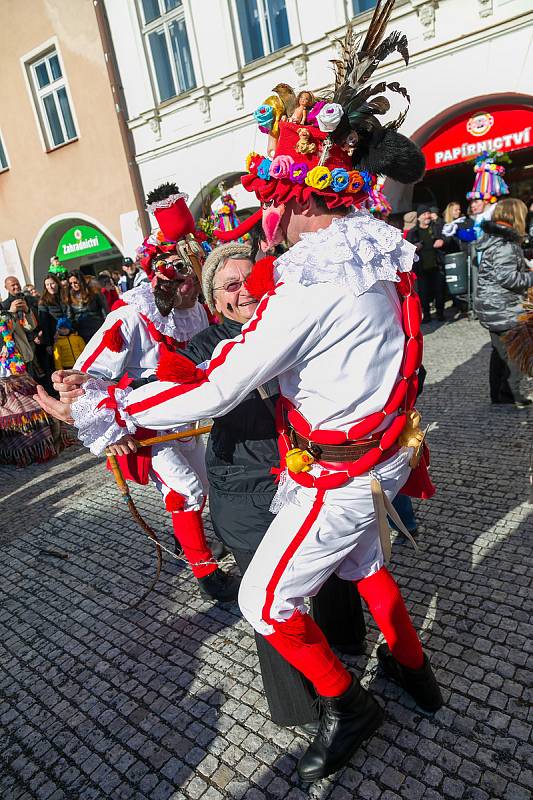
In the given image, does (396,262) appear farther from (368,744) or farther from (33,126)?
(33,126)

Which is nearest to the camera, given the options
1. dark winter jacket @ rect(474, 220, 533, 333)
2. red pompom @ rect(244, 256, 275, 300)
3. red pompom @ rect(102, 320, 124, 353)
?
red pompom @ rect(244, 256, 275, 300)

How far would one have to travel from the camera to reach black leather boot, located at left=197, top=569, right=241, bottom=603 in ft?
9.13

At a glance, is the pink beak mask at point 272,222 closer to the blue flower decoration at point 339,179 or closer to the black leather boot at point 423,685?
the blue flower decoration at point 339,179

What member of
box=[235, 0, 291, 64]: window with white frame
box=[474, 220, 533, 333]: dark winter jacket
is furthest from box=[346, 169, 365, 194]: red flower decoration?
box=[235, 0, 291, 64]: window with white frame

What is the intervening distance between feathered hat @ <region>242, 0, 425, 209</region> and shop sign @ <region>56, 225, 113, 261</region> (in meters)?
12.3

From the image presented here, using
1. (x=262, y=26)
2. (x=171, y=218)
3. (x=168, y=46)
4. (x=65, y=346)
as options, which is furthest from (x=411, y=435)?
(x=168, y=46)

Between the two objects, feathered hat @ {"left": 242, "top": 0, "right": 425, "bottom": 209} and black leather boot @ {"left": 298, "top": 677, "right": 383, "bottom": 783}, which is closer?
feathered hat @ {"left": 242, "top": 0, "right": 425, "bottom": 209}

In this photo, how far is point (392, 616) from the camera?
1.86m

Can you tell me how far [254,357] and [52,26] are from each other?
14.3 metres

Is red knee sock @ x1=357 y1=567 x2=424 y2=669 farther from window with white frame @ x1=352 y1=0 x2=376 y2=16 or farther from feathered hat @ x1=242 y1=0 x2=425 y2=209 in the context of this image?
window with white frame @ x1=352 y1=0 x2=376 y2=16

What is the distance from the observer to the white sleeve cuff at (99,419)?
1.66 metres

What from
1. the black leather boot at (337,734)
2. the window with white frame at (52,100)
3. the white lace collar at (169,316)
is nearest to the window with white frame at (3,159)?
the window with white frame at (52,100)

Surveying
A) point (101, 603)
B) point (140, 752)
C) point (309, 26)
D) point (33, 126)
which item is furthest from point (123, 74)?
point (140, 752)

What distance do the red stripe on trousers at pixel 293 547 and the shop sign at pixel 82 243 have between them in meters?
12.6
